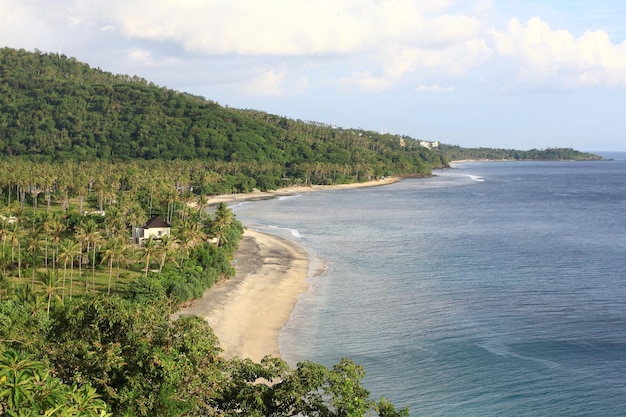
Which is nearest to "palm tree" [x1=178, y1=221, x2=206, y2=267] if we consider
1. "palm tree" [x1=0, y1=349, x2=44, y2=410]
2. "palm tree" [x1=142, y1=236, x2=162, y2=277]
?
"palm tree" [x1=142, y1=236, x2=162, y2=277]

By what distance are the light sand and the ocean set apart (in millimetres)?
1900

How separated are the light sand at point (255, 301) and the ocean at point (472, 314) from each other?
1.90m

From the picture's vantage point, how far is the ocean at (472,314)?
1587 inches

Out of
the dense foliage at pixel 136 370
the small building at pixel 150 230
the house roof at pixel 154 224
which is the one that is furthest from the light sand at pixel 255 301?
the house roof at pixel 154 224

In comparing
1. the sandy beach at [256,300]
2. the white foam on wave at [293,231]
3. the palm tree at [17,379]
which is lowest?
the sandy beach at [256,300]

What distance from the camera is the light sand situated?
48809 millimetres

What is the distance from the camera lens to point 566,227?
11750 centimetres

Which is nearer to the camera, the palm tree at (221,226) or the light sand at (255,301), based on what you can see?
the light sand at (255,301)

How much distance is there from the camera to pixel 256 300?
61.3 m

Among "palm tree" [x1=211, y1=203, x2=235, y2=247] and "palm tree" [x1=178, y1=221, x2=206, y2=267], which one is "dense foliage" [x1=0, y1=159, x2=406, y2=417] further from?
"palm tree" [x1=211, y1=203, x2=235, y2=247]

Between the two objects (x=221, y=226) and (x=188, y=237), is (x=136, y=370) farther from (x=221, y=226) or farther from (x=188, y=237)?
(x=221, y=226)

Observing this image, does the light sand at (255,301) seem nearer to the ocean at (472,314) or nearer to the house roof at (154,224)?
the ocean at (472,314)

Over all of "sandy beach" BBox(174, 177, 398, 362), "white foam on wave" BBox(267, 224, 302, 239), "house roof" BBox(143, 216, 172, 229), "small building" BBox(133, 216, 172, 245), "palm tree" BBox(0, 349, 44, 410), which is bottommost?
"sandy beach" BBox(174, 177, 398, 362)

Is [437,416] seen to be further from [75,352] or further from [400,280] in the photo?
[400,280]
